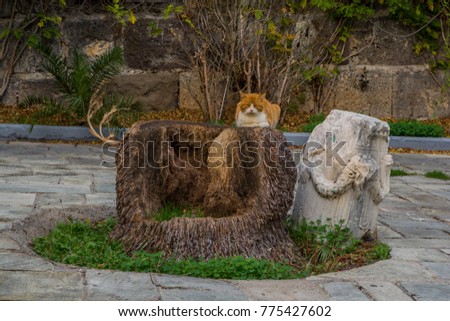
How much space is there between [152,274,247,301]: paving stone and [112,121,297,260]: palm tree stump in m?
0.36

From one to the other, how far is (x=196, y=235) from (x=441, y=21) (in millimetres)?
7327

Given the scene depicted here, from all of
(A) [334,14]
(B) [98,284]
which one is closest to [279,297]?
(B) [98,284]

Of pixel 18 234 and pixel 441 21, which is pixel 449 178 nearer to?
pixel 441 21

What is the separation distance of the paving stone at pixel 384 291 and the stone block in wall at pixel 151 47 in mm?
6654

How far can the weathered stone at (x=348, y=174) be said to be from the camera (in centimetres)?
499

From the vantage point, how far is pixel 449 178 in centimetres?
835

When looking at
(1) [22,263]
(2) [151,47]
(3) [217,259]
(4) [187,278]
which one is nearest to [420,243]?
(3) [217,259]

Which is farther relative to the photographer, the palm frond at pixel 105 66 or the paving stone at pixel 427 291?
the palm frond at pixel 105 66

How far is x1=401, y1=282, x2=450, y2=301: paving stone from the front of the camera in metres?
4.05

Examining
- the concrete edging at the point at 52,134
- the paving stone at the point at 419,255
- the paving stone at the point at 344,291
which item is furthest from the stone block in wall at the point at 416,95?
the paving stone at the point at 344,291

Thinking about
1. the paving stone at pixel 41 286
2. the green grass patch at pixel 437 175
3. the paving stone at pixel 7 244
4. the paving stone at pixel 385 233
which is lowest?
the paving stone at pixel 41 286

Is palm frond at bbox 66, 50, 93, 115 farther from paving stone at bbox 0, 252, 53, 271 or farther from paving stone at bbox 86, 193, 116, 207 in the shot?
paving stone at bbox 0, 252, 53, 271

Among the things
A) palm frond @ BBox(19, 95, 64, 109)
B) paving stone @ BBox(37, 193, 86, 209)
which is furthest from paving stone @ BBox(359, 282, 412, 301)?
palm frond @ BBox(19, 95, 64, 109)

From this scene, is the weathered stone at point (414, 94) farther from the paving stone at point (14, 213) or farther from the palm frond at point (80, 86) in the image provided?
the paving stone at point (14, 213)
